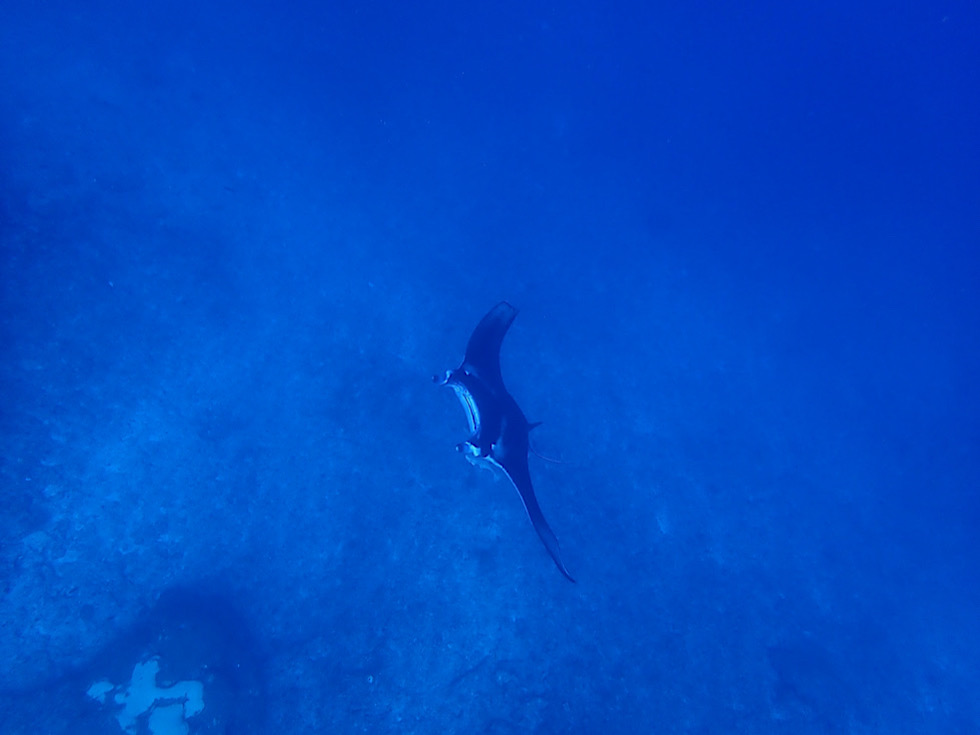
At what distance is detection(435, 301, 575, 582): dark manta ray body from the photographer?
6.25 metres

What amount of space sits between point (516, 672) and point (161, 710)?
5899 mm

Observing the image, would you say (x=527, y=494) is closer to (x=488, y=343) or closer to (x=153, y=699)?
(x=488, y=343)

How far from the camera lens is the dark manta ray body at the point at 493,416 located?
6.25m

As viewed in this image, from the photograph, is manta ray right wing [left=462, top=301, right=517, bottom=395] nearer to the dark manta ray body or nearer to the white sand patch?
the dark manta ray body

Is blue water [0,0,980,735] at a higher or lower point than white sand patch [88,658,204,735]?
higher

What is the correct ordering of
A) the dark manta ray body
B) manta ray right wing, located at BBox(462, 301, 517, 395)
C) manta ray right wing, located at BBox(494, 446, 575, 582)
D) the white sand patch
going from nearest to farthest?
manta ray right wing, located at BBox(494, 446, 575, 582)
the dark manta ray body
manta ray right wing, located at BBox(462, 301, 517, 395)
the white sand patch

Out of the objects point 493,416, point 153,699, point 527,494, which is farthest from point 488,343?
point 153,699

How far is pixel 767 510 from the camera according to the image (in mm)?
13266

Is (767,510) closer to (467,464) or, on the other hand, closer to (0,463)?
(467,464)

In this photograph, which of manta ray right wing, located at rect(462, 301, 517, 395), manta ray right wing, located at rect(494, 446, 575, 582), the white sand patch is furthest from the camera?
the white sand patch

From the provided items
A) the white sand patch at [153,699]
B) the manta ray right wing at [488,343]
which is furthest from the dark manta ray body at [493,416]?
the white sand patch at [153,699]

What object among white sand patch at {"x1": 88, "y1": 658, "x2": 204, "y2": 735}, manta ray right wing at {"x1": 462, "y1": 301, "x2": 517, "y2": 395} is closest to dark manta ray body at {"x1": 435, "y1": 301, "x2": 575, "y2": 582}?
manta ray right wing at {"x1": 462, "y1": 301, "x2": 517, "y2": 395}

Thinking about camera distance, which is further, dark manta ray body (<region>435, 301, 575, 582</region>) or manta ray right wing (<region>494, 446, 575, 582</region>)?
dark manta ray body (<region>435, 301, 575, 582</region>)

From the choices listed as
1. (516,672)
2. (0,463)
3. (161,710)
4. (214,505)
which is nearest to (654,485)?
(516,672)
